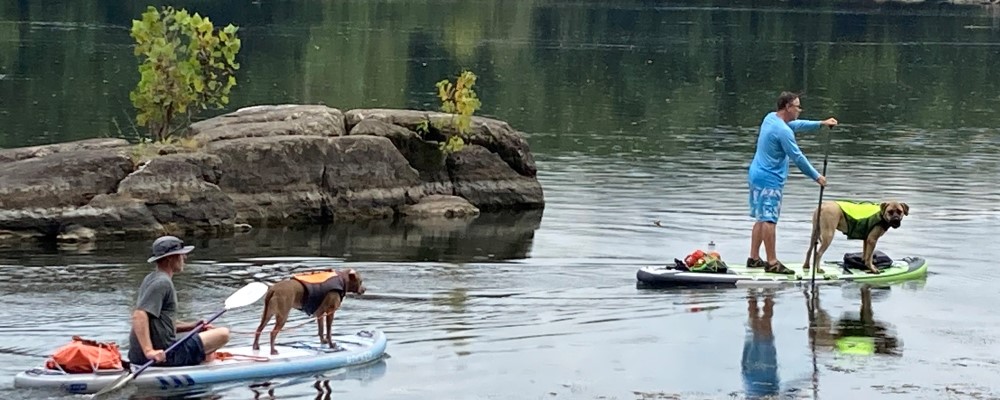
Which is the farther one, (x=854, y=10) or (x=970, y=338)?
(x=854, y=10)

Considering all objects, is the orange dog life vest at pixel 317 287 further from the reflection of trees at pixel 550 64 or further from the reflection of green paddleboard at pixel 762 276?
the reflection of trees at pixel 550 64

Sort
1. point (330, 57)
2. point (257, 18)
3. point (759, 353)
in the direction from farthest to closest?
point (257, 18)
point (330, 57)
point (759, 353)

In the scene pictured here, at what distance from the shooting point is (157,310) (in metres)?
12.0

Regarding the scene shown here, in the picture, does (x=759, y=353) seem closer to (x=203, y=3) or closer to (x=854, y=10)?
(x=203, y=3)

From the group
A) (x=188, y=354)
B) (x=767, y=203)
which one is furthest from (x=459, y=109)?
(x=188, y=354)

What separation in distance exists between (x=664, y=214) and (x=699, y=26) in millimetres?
66999

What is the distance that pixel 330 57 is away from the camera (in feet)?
200

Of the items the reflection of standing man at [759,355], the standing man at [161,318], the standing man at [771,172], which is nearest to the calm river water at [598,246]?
the reflection of standing man at [759,355]

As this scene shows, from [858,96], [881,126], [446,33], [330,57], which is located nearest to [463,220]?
[881,126]

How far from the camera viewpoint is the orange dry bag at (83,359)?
12.1 meters

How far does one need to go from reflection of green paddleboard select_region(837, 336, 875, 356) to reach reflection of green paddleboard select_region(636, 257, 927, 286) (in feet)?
8.34

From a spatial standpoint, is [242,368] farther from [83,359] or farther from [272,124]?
[272,124]

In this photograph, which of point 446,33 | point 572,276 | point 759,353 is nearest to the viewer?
point 759,353

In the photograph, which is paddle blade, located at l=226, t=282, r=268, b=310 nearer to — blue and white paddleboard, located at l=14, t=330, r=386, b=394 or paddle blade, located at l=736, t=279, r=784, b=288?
blue and white paddleboard, located at l=14, t=330, r=386, b=394
